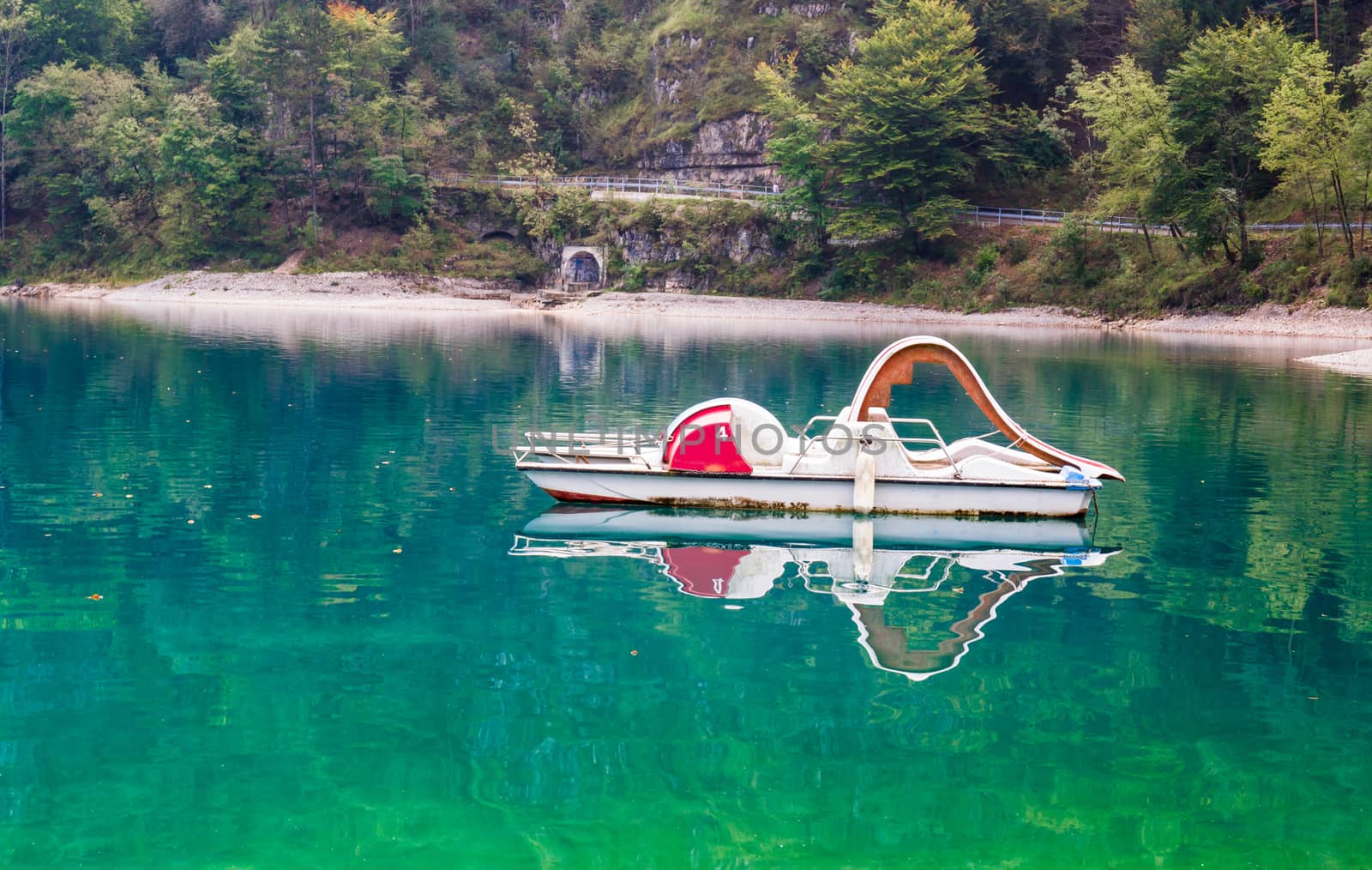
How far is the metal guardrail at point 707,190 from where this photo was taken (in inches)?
3233

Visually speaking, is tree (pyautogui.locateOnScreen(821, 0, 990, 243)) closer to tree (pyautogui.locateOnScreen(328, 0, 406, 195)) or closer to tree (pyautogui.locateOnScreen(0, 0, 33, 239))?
tree (pyautogui.locateOnScreen(328, 0, 406, 195))

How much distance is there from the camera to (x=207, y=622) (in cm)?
1397

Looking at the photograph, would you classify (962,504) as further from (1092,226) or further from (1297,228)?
(1092,226)

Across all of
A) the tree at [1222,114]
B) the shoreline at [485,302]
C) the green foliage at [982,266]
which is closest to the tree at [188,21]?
the shoreline at [485,302]

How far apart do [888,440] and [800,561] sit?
3534 mm

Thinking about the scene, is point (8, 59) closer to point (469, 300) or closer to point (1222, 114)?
point (469, 300)

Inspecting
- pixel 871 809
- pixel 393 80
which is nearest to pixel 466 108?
pixel 393 80

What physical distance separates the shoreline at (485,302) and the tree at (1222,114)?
6.31 metres

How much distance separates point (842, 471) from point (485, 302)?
7578cm

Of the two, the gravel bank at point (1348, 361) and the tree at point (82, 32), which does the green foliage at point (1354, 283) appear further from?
the tree at point (82, 32)

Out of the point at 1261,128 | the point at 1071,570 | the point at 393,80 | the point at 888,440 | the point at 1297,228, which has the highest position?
the point at 393,80

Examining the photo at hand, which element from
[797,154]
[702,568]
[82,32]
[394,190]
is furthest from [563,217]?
[702,568]

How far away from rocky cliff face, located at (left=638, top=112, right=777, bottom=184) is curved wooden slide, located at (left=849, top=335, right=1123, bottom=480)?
82612mm

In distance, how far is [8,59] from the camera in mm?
111312
